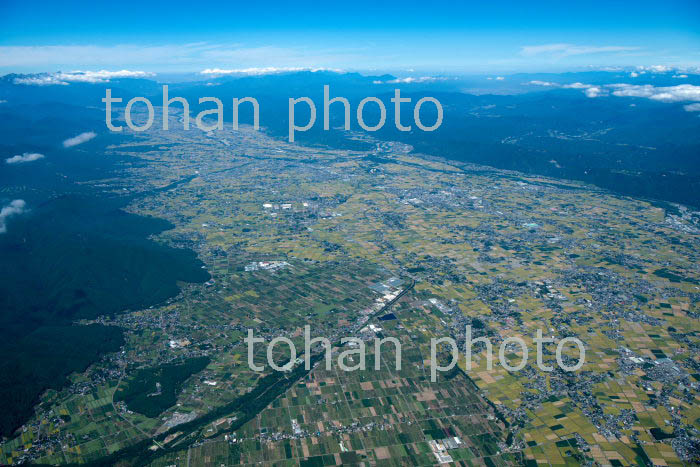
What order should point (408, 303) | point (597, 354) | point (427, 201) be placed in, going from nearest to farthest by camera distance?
point (597, 354)
point (408, 303)
point (427, 201)

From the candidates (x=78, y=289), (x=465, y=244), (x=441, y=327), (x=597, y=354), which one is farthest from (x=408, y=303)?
(x=78, y=289)

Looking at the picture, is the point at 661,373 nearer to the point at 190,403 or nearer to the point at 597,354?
the point at 597,354

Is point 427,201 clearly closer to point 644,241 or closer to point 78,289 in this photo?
point 644,241

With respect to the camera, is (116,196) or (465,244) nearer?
(465,244)

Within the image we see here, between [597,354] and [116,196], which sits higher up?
[116,196]

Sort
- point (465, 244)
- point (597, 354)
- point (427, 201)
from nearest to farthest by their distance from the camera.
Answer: point (597, 354) < point (465, 244) < point (427, 201)

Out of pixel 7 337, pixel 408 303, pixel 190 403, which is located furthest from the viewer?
pixel 408 303

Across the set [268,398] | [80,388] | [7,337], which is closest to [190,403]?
[268,398]

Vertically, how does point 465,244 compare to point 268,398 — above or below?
above

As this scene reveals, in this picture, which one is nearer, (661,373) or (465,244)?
(661,373)

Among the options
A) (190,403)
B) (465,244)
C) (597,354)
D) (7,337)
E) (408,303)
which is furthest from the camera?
(465,244)
